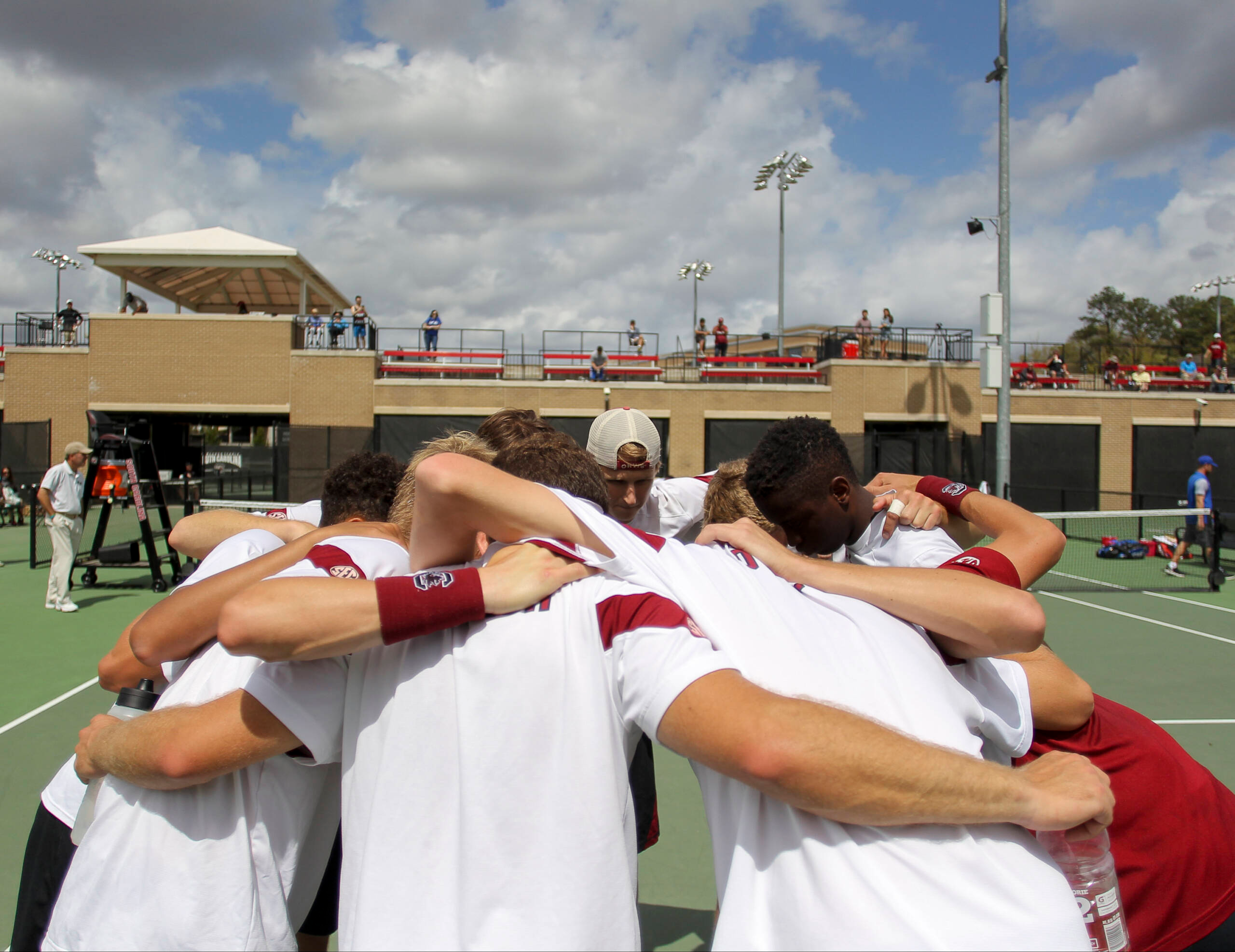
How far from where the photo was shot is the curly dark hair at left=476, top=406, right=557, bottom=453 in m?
2.64

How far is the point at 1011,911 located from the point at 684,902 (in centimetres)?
286

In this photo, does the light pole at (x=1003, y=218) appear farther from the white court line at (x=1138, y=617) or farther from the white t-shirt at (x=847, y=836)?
the white t-shirt at (x=847, y=836)

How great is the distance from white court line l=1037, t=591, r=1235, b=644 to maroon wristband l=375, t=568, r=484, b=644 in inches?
426

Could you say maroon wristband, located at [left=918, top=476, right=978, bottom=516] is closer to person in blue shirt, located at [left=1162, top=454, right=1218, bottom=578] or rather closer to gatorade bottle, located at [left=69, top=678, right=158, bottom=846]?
gatorade bottle, located at [left=69, top=678, right=158, bottom=846]

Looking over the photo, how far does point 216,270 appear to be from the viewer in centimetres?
2695

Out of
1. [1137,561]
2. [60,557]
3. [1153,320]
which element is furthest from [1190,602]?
[1153,320]

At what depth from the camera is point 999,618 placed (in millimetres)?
1631

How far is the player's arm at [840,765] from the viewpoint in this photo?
52.4 inches

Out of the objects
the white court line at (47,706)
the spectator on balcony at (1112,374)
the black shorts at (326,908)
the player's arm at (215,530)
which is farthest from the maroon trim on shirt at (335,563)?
the spectator on balcony at (1112,374)

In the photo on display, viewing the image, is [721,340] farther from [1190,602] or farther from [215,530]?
[215,530]

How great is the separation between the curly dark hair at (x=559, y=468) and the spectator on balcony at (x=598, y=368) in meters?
26.9

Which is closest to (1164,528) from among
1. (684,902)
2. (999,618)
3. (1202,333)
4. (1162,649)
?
(1162,649)

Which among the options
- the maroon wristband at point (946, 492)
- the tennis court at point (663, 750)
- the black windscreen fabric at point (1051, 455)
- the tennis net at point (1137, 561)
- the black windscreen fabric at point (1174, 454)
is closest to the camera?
the maroon wristband at point (946, 492)

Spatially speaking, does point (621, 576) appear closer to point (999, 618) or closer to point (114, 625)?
point (999, 618)
